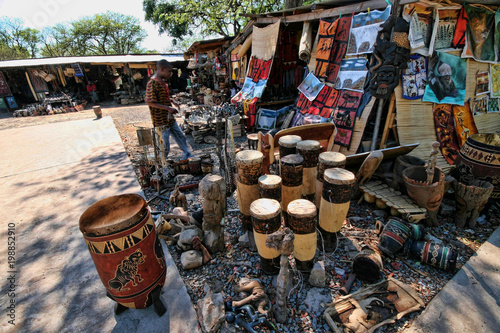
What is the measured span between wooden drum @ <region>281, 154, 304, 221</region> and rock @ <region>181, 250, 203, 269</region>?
122 centimetres

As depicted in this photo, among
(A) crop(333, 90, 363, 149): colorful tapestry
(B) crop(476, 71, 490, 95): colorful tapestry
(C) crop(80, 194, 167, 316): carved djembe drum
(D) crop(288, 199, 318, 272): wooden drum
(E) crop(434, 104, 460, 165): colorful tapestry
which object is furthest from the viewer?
(A) crop(333, 90, 363, 149): colorful tapestry

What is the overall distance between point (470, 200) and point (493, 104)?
3.33 m

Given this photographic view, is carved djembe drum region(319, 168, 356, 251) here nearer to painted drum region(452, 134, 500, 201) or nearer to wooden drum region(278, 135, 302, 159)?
wooden drum region(278, 135, 302, 159)

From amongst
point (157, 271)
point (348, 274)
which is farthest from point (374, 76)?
point (157, 271)

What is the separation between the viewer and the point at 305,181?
3.21 metres

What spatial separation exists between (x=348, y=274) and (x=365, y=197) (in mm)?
1509

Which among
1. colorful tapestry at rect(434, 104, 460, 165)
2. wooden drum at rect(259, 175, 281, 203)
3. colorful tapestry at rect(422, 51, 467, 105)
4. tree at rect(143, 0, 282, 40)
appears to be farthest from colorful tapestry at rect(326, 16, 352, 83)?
tree at rect(143, 0, 282, 40)

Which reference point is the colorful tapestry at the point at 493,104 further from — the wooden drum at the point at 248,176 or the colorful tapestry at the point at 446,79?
the wooden drum at the point at 248,176

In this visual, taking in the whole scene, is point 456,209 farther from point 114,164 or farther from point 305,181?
point 114,164

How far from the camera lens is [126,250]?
6.10 ft

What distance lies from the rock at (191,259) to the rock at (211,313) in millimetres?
565

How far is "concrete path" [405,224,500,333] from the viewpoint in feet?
6.60

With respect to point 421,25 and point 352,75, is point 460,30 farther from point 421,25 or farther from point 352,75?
point 352,75

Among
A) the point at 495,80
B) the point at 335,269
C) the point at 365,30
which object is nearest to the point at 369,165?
the point at 335,269
